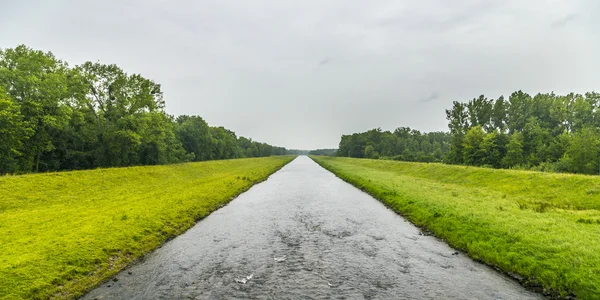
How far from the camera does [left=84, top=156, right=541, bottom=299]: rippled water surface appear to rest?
30.1 feet

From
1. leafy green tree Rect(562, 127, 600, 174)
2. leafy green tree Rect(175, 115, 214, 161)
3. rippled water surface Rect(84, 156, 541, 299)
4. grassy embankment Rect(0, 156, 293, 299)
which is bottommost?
rippled water surface Rect(84, 156, 541, 299)

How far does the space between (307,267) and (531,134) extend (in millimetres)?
98537

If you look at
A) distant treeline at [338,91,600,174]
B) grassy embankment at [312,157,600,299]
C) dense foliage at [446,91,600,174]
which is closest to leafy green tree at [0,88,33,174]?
grassy embankment at [312,157,600,299]

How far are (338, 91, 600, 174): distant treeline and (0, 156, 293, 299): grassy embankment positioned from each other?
7221 cm

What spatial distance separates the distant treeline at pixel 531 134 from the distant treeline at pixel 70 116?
8439 cm

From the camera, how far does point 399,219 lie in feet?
64.3

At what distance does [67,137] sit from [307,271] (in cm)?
5431

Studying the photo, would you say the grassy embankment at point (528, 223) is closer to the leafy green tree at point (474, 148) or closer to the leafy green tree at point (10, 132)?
the leafy green tree at point (10, 132)

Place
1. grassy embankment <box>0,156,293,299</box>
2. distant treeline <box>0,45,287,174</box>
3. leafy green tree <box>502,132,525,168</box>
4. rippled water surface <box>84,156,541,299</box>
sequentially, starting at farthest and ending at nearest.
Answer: leafy green tree <box>502,132,525,168</box>, distant treeline <box>0,45,287,174</box>, grassy embankment <box>0,156,293,299</box>, rippled water surface <box>84,156,541,299</box>

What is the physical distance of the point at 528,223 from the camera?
47.3 feet

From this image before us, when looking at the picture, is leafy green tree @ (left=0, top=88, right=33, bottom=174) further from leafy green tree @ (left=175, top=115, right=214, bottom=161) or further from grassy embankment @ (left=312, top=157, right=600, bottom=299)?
leafy green tree @ (left=175, top=115, right=214, bottom=161)

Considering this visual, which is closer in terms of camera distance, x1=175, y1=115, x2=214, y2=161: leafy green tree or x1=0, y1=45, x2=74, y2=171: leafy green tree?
x1=0, y1=45, x2=74, y2=171: leafy green tree

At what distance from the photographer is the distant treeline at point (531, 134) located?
61906 millimetres

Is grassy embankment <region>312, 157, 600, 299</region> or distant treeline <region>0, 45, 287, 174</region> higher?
distant treeline <region>0, 45, 287, 174</region>
